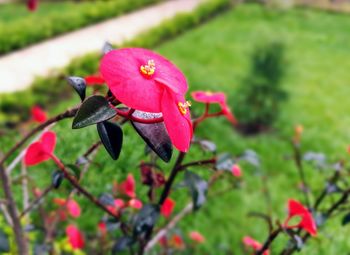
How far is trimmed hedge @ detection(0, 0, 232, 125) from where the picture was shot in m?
3.48

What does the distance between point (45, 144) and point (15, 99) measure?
290 centimetres

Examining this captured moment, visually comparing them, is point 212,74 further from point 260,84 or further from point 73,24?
point 73,24

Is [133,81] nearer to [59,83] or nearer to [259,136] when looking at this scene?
[259,136]

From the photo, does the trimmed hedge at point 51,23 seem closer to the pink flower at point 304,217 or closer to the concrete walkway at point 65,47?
the concrete walkway at point 65,47

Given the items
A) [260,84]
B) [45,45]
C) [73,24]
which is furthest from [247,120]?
[73,24]

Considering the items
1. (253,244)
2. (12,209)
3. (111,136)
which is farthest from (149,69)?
(253,244)

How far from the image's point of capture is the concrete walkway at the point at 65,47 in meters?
4.33

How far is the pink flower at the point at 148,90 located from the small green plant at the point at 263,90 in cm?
296

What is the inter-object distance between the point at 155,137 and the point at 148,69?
0.27ft

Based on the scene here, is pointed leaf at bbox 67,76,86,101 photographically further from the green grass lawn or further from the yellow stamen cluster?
the green grass lawn

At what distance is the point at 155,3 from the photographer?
7844 mm

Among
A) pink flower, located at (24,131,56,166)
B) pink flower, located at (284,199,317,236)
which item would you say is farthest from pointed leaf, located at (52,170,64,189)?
pink flower, located at (284,199,317,236)

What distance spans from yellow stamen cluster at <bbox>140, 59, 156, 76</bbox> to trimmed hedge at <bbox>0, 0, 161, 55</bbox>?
181 inches

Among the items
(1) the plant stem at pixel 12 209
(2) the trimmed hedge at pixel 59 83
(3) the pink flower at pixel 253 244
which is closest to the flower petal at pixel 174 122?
(1) the plant stem at pixel 12 209
